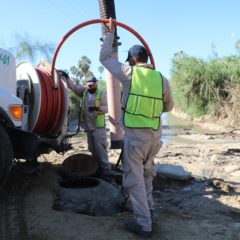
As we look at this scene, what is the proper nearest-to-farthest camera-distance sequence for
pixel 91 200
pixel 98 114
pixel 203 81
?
pixel 91 200, pixel 98 114, pixel 203 81

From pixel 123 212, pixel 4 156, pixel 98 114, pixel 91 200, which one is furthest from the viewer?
pixel 98 114

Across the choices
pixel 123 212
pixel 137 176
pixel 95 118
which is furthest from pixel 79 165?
pixel 137 176

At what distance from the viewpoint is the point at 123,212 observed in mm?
6691

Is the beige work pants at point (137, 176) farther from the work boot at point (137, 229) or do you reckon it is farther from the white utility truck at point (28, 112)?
the white utility truck at point (28, 112)

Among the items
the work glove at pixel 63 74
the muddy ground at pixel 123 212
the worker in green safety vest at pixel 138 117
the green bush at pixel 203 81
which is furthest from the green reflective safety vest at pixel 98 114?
the green bush at pixel 203 81

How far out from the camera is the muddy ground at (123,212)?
17.6ft

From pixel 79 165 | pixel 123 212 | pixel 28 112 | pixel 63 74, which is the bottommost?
pixel 123 212

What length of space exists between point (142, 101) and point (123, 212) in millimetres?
1946

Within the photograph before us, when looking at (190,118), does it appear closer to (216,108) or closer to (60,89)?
(216,108)

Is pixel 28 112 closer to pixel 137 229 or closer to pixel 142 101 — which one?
pixel 142 101

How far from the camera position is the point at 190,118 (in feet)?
115

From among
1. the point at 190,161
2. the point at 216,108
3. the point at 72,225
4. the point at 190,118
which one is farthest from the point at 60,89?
the point at 190,118

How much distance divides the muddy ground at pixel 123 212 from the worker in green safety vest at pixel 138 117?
39cm

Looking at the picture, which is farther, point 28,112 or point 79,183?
point 79,183
